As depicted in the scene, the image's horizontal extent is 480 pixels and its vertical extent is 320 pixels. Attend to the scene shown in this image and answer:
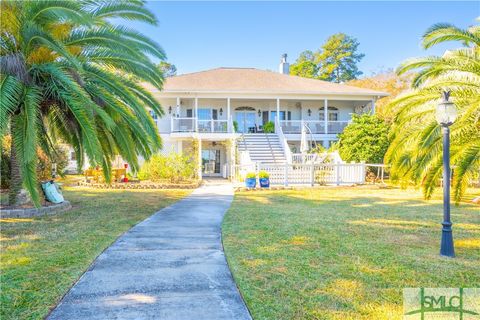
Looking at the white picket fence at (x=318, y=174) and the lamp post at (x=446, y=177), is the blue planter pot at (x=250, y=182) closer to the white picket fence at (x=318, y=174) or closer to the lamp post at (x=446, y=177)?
the white picket fence at (x=318, y=174)

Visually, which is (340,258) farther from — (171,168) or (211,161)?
(211,161)

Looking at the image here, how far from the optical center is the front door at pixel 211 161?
24.9m

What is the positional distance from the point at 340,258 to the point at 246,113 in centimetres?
2099

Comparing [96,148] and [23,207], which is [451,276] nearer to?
[96,148]

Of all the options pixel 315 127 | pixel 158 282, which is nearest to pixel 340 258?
pixel 158 282

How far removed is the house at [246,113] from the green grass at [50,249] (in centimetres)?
1144

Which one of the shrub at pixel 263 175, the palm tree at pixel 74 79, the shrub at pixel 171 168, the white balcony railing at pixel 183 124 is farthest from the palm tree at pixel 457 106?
the white balcony railing at pixel 183 124

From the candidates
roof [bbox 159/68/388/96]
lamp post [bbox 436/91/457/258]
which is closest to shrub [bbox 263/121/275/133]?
roof [bbox 159/68/388/96]

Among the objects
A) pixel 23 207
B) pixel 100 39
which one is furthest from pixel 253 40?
pixel 23 207

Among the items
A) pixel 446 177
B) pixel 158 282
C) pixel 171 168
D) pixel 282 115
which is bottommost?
pixel 158 282

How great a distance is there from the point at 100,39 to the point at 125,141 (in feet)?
8.62

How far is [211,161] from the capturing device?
25109 millimetres

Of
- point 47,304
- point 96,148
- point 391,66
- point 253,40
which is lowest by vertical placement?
point 47,304

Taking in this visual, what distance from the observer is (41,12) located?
7680mm
